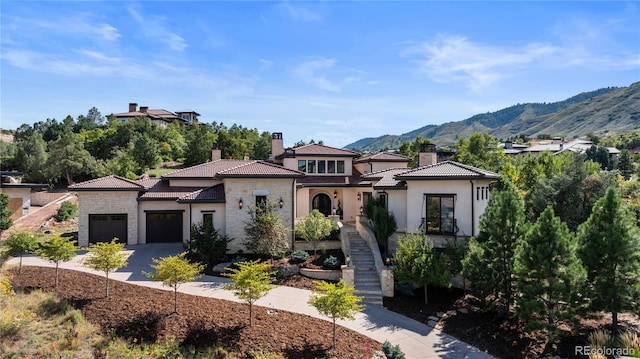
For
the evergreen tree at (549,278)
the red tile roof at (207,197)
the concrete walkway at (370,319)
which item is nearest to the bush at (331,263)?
the concrete walkway at (370,319)

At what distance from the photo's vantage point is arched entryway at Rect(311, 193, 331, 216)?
31766 mm

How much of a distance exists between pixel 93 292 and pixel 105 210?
925 centimetres

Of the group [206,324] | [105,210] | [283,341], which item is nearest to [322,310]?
[283,341]

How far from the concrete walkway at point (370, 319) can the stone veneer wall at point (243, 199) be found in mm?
3566

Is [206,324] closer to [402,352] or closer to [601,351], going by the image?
[402,352]

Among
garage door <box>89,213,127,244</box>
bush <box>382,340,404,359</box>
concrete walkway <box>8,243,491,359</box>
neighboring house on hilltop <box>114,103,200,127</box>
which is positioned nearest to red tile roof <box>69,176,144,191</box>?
garage door <box>89,213,127,244</box>

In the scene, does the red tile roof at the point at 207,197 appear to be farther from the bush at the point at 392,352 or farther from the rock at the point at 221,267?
the bush at the point at 392,352

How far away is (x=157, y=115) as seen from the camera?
88.6 metres

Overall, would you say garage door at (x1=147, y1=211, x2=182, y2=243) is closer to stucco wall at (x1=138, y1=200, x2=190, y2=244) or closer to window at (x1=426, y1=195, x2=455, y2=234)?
stucco wall at (x1=138, y1=200, x2=190, y2=244)

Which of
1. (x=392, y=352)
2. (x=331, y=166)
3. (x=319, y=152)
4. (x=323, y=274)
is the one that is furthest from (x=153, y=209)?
(x=392, y=352)

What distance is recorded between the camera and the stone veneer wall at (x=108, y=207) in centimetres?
2409

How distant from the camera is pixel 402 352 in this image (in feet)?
40.1

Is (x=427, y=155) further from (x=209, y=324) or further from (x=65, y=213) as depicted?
(x=65, y=213)

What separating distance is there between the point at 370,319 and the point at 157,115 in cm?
8668
